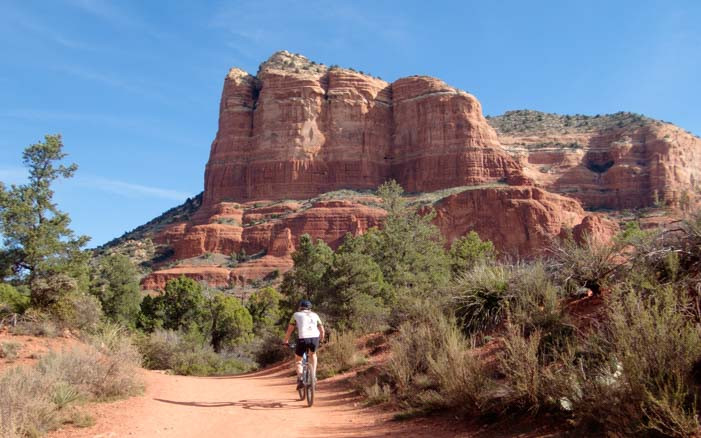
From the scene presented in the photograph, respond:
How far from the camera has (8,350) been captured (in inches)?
486

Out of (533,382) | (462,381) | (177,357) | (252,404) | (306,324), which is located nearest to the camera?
(533,382)

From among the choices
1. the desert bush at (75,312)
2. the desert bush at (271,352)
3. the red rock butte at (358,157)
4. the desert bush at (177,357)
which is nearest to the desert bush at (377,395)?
the desert bush at (75,312)

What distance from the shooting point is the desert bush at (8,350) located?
12.2m

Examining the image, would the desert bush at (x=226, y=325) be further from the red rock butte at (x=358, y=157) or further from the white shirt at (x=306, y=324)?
the red rock butte at (x=358, y=157)

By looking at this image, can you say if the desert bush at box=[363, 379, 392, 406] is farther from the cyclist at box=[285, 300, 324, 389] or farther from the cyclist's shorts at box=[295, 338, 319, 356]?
the cyclist's shorts at box=[295, 338, 319, 356]

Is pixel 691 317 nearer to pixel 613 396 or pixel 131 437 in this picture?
pixel 613 396

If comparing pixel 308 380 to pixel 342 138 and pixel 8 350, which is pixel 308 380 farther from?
pixel 342 138

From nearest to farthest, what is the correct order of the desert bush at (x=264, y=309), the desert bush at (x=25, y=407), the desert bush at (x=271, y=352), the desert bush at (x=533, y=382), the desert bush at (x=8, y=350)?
the desert bush at (x=533, y=382)
the desert bush at (x=25, y=407)
the desert bush at (x=8, y=350)
the desert bush at (x=271, y=352)
the desert bush at (x=264, y=309)

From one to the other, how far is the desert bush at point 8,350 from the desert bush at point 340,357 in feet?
23.2

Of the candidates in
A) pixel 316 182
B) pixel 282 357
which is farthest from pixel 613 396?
pixel 316 182

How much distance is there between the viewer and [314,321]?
992cm

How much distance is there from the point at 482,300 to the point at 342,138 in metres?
89.3

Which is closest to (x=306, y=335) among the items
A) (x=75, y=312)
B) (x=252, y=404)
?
(x=252, y=404)

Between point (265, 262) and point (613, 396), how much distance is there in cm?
7412
